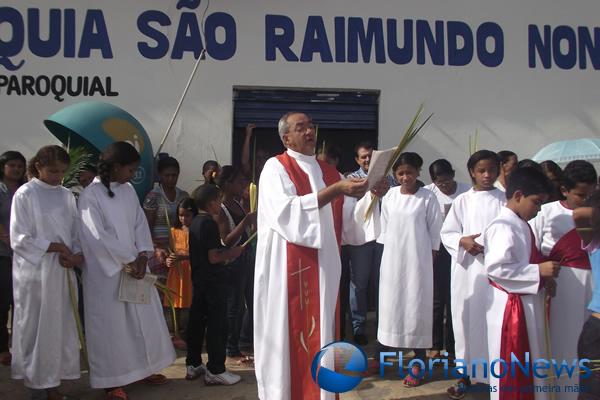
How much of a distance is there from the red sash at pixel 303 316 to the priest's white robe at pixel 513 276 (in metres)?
1.02

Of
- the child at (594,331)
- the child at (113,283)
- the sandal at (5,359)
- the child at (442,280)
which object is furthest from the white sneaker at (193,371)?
the child at (594,331)

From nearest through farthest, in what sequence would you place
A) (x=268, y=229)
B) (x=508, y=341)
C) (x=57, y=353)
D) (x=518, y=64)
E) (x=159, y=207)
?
(x=508, y=341)
(x=268, y=229)
(x=57, y=353)
(x=159, y=207)
(x=518, y=64)

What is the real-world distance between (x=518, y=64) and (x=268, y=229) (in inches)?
216

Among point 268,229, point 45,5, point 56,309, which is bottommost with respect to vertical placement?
point 56,309

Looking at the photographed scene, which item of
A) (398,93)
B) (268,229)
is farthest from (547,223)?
(398,93)

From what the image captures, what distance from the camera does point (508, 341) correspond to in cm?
346

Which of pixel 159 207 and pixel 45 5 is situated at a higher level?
pixel 45 5

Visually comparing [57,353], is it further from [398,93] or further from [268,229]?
[398,93]

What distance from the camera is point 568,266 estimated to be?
3607 millimetres

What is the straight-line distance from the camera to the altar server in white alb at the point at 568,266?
3.59 metres

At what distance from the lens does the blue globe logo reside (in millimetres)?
3535

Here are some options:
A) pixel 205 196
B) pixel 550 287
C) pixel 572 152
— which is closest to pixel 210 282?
pixel 205 196

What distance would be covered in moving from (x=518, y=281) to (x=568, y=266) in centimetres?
45

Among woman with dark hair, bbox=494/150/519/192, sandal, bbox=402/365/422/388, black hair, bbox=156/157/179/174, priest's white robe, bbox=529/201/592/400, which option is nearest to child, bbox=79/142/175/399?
black hair, bbox=156/157/179/174
